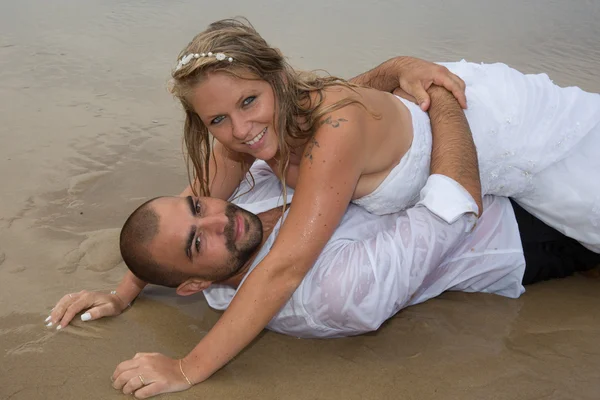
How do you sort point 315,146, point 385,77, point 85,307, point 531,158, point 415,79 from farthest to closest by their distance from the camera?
1. point 385,77
2. point 415,79
3. point 531,158
4. point 85,307
5. point 315,146

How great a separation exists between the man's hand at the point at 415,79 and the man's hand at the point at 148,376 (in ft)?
5.78

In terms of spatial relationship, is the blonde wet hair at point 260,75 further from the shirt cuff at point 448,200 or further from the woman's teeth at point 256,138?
the shirt cuff at point 448,200

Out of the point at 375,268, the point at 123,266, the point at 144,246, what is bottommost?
the point at 123,266

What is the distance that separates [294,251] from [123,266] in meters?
1.21

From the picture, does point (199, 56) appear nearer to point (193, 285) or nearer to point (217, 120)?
point (217, 120)

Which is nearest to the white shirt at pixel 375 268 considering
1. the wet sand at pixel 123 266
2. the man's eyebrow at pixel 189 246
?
the wet sand at pixel 123 266

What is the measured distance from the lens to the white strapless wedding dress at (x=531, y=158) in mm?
3004

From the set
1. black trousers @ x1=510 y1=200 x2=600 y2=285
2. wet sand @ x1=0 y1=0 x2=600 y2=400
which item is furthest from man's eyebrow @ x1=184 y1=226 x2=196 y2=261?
black trousers @ x1=510 y1=200 x2=600 y2=285

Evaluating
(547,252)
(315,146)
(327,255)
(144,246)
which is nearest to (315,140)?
(315,146)

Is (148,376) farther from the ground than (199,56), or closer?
closer

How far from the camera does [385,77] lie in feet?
11.7

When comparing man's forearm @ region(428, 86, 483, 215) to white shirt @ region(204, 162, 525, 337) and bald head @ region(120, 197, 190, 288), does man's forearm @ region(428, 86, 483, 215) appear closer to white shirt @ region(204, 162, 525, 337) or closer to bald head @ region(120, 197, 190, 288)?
white shirt @ region(204, 162, 525, 337)

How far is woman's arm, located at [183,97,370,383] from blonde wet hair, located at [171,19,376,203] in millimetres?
153

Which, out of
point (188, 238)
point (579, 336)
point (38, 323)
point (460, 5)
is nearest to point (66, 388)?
point (38, 323)
